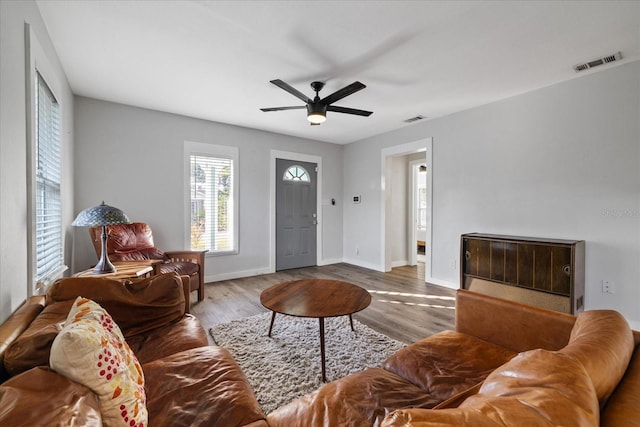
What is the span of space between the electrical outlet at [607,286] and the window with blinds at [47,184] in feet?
15.7

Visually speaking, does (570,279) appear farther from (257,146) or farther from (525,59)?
(257,146)

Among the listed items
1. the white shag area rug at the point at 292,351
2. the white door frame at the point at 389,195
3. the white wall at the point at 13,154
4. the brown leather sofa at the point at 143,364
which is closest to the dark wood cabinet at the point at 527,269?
the white door frame at the point at 389,195

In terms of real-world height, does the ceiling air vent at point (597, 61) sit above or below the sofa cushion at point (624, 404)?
above

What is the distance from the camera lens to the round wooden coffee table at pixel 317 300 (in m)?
1.97

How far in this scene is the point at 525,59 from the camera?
8.54 ft

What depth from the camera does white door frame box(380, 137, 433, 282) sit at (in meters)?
4.40

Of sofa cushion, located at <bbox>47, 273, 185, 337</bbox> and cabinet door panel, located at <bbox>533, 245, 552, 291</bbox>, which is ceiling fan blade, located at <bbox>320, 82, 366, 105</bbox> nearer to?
sofa cushion, located at <bbox>47, 273, 185, 337</bbox>

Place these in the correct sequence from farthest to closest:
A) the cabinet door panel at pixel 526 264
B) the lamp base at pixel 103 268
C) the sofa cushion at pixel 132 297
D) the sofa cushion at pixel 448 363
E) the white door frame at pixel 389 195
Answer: the white door frame at pixel 389 195, the cabinet door panel at pixel 526 264, the lamp base at pixel 103 268, the sofa cushion at pixel 132 297, the sofa cushion at pixel 448 363

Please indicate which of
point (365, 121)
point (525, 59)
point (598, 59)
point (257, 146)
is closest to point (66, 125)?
point (257, 146)

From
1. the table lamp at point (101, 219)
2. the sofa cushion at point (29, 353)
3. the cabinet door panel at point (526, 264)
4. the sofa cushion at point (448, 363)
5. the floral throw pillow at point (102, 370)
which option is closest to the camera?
the floral throw pillow at point (102, 370)

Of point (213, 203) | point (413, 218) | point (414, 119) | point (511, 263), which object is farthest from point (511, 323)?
point (413, 218)

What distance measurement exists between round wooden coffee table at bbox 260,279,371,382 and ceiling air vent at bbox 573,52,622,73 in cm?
298

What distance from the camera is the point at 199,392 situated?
116 cm

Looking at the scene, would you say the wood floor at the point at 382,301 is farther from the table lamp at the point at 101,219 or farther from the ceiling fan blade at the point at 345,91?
the ceiling fan blade at the point at 345,91
